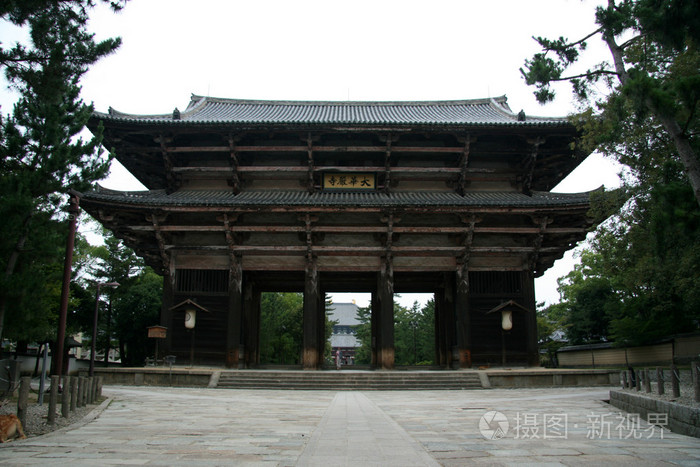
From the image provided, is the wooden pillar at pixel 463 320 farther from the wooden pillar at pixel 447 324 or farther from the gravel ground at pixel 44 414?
the gravel ground at pixel 44 414

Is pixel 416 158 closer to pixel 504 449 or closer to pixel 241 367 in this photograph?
pixel 241 367

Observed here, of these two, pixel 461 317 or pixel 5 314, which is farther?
pixel 461 317

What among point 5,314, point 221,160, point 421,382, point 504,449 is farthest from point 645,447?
point 221,160

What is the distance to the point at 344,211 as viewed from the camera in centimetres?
1772

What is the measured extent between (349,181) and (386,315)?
18.5 feet

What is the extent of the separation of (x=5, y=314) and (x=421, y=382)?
38.1 ft

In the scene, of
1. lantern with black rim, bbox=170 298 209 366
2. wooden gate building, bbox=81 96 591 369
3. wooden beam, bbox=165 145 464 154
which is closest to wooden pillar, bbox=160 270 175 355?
wooden gate building, bbox=81 96 591 369

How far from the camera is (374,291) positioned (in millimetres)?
22422

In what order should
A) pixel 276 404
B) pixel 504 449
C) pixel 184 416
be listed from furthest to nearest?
pixel 276 404 < pixel 184 416 < pixel 504 449

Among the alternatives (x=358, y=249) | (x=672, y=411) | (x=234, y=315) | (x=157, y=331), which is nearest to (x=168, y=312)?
(x=157, y=331)

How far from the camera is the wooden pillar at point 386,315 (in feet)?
58.4

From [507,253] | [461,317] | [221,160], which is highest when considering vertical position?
[221,160]

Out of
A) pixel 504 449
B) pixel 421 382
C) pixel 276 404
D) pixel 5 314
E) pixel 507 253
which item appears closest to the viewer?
pixel 504 449

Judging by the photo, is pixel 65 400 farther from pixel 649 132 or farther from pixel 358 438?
pixel 649 132
